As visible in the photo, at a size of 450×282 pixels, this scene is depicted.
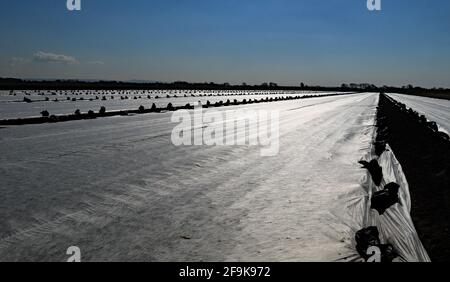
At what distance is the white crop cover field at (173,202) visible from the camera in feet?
14.1

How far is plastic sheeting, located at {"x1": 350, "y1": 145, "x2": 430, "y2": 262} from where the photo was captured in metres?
4.62

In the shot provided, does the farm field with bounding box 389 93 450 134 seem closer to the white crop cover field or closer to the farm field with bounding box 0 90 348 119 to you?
the white crop cover field

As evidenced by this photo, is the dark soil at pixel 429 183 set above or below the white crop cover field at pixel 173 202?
below

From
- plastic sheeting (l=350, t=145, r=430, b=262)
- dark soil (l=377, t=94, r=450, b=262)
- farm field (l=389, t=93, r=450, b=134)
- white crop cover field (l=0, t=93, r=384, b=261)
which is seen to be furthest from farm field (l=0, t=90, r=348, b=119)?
farm field (l=389, t=93, r=450, b=134)

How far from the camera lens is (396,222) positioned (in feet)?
18.5

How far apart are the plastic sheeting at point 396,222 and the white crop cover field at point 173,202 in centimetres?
32

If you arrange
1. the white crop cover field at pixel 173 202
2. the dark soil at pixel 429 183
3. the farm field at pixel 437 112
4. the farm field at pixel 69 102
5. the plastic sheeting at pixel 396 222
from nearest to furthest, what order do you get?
1. the white crop cover field at pixel 173 202
2. the plastic sheeting at pixel 396 222
3. the dark soil at pixel 429 183
4. the farm field at pixel 437 112
5. the farm field at pixel 69 102

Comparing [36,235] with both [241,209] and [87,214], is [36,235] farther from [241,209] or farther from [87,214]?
[241,209]

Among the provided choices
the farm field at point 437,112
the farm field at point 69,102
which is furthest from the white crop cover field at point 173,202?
the farm field at point 69,102

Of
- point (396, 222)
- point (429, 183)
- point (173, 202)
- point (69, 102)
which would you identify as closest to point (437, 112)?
point (429, 183)

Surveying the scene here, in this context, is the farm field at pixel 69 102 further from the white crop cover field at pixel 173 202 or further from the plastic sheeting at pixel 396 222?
the plastic sheeting at pixel 396 222

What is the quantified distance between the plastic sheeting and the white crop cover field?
32 cm

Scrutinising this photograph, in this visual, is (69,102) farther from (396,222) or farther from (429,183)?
(396,222)
